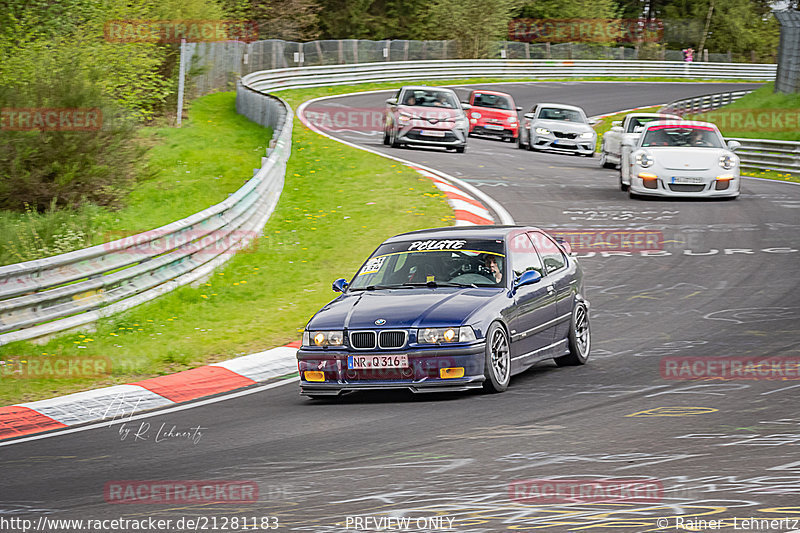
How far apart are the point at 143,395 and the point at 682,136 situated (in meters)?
14.5

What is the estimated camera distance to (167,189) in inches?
810

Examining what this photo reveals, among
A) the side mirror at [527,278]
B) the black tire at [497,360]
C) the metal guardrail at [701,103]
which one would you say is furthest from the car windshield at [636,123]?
the metal guardrail at [701,103]

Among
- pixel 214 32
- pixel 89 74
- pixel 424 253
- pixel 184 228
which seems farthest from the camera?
pixel 214 32

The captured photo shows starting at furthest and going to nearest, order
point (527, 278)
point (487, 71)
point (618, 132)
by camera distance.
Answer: point (487, 71), point (618, 132), point (527, 278)

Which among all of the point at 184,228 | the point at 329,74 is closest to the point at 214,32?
the point at 329,74

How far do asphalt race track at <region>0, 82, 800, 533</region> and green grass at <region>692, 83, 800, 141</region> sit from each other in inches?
865

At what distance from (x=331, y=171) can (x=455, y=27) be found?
4521 centimetres

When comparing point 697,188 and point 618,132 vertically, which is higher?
point 618,132

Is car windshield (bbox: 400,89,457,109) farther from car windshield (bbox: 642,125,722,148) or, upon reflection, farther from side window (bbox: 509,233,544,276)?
side window (bbox: 509,233,544,276)

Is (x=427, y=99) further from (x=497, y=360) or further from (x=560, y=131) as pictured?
(x=497, y=360)

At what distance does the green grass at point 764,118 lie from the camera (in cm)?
3353

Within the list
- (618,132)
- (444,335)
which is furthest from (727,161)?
(444,335)

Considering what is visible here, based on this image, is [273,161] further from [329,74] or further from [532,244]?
[329,74]

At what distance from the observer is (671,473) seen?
5.98 m
